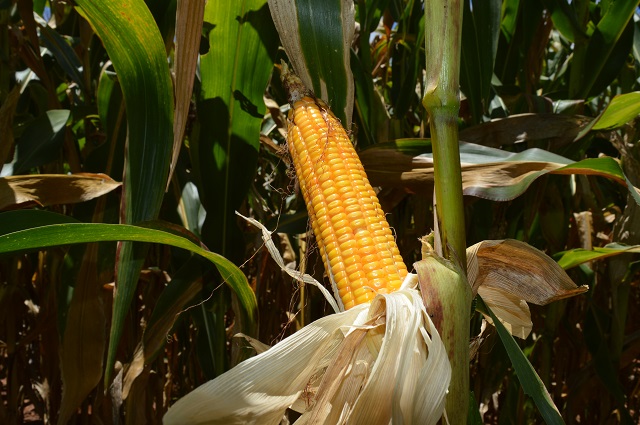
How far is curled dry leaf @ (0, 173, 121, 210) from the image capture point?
1.37 m

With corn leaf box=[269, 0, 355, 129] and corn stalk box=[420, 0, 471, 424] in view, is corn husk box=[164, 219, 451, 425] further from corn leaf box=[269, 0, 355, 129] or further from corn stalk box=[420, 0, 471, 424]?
corn leaf box=[269, 0, 355, 129]

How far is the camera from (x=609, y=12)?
1896 millimetres

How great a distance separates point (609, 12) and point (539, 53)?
55 centimetres

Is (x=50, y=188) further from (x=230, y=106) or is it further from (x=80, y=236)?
(x=80, y=236)

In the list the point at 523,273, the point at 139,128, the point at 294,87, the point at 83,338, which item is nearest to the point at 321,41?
the point at 294,87

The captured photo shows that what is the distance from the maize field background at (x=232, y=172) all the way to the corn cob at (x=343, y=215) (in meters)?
Result: 0.18

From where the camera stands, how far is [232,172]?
1.46m

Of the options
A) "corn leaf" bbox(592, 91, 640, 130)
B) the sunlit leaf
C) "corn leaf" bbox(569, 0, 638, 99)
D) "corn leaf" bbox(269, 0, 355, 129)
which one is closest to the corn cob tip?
"corn leaf" bbox(269, 0, 355, 129)

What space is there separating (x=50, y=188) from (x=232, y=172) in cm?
40

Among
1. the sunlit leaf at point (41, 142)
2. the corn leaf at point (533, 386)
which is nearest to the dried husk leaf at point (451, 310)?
the corn leaf at point (533, 386)

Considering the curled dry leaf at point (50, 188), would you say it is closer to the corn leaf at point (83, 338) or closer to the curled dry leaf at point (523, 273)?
the corn leaf at point (83, 338)

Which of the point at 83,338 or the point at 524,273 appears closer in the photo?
the point at 524,273

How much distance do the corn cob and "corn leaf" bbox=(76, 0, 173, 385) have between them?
29 cm

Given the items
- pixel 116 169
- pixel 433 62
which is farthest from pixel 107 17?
pixel 433 62
